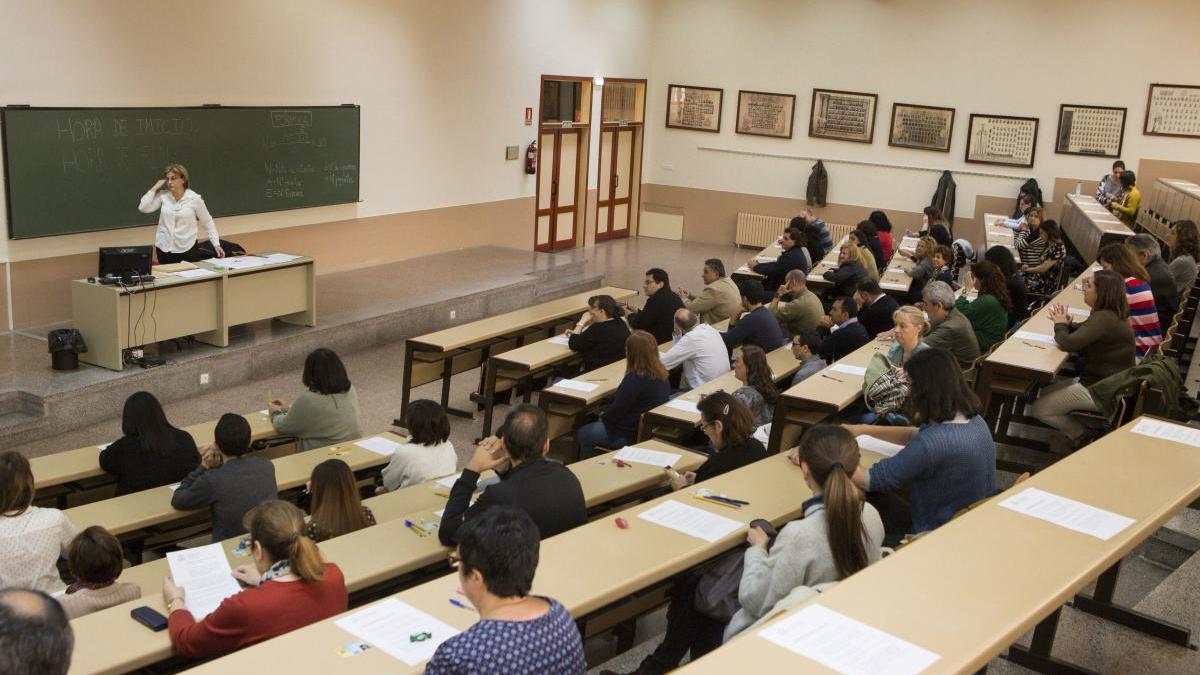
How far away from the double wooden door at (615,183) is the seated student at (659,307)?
8.08m

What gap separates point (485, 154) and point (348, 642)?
11.6m

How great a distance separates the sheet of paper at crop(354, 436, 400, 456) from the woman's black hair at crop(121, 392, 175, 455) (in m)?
1.09

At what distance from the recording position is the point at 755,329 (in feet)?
28.1

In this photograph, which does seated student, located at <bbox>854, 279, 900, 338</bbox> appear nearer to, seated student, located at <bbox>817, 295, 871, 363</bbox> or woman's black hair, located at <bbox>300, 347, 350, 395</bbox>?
seated student, located at <bbox>817, 295, 871, 363</bbox>

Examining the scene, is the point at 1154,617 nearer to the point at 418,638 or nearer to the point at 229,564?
the point at 418,638

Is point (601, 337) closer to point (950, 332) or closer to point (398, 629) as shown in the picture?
point (950, 332)

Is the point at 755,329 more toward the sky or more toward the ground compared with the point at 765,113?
more toward the ground

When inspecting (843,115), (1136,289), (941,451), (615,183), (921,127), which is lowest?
(941,451)

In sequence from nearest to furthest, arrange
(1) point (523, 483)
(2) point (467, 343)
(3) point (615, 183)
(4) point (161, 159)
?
(1) point (523, 483) → (2) point (467, 343) → (4) point (161, 159) → (3) point (615, 183)

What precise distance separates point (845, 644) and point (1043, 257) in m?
9.49

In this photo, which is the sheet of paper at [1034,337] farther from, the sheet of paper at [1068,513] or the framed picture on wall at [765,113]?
the framed picture on wall at [765,113]

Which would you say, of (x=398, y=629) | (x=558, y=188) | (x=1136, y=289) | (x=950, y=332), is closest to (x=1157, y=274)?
(x=1136, y=289)

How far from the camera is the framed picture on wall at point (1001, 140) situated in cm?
1570

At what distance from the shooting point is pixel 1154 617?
4.90m
